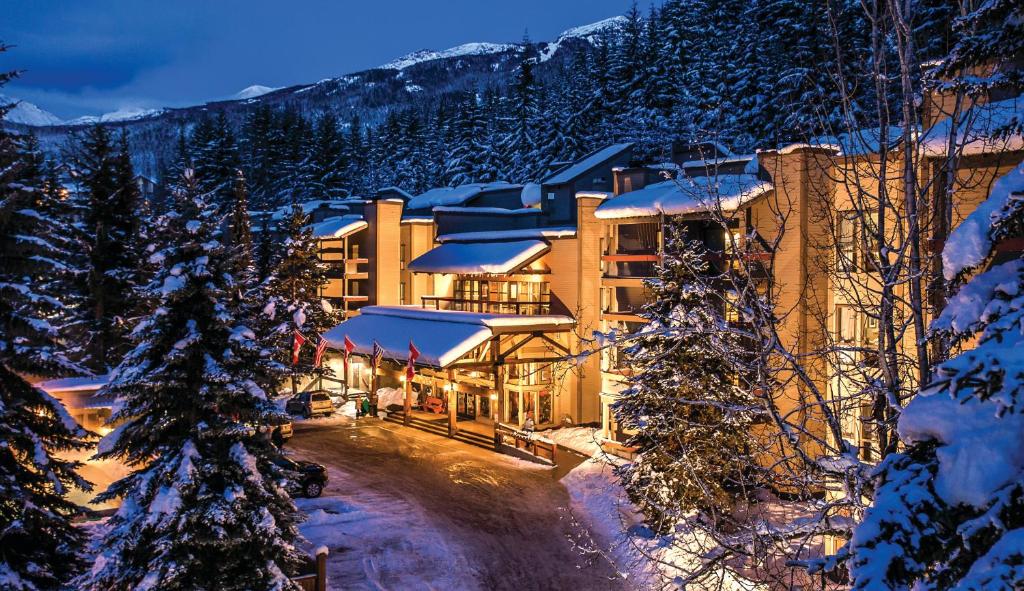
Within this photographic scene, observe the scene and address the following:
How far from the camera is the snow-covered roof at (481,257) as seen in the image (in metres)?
33.7

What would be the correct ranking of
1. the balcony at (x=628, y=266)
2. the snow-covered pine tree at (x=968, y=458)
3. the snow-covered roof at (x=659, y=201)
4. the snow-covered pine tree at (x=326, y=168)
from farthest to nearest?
1. the snow-covered pine tree at (x=326, y=168)
2. the balcony at (x=628, y=266)
3. the snow-covered roof at (x=659, y=201)
4. the snow-covered pine tree at (x=968, y=458)

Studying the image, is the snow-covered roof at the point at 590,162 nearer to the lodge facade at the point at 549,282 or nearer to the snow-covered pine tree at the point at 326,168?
the lodge facade at the point at 549,282

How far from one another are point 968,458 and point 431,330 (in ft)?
103

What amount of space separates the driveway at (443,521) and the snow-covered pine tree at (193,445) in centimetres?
506

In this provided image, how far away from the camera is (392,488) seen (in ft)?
81.4

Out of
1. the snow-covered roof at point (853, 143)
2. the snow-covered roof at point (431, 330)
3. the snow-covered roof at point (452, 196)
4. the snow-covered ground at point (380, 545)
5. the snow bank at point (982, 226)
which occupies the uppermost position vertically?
the snow-covered roof at point (452, 196)

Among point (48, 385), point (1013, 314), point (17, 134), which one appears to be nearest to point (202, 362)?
point (17, 134)

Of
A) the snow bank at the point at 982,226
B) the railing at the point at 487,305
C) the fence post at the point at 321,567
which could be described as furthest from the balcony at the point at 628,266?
the snow bank at the point at 982,226

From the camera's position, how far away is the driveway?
1781 cm

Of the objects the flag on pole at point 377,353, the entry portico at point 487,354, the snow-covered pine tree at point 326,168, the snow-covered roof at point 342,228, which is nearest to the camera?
the entry portico at point 487,354

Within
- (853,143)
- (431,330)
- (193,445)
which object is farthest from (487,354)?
(853,143)

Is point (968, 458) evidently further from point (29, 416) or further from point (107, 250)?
point (107, 250)

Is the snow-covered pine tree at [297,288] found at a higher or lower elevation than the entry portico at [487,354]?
higher

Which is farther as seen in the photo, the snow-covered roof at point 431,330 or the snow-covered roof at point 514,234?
the snow-covered roof at point 514,234
